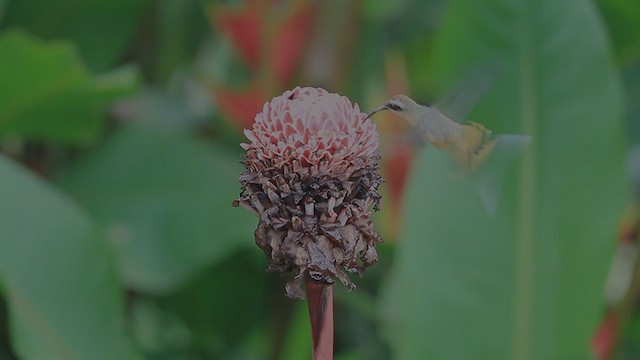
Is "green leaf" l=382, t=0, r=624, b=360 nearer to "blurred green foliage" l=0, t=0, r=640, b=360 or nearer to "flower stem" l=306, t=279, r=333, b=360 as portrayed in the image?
"blurred green foliage" l=0, t=0, r=640, b=360

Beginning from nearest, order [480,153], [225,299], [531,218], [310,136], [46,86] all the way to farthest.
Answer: [310,136], [480,153], [531,218], [46,86], [225,299]

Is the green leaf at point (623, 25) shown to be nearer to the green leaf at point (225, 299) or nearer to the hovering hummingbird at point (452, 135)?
the green leaf at point (225, 299)

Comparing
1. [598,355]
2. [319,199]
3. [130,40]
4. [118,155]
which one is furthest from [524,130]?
[130,40]

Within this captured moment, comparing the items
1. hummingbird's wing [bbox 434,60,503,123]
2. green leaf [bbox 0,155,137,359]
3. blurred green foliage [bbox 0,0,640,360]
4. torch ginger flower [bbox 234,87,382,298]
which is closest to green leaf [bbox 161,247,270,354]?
blurred green foliage [bbox 0,0,640,360]

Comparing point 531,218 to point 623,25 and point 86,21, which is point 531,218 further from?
point 86,21

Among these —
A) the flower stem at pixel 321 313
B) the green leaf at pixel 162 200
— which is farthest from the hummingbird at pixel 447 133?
the green leaf at pixel 162 200

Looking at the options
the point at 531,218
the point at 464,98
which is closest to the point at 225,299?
the point at 531,218
